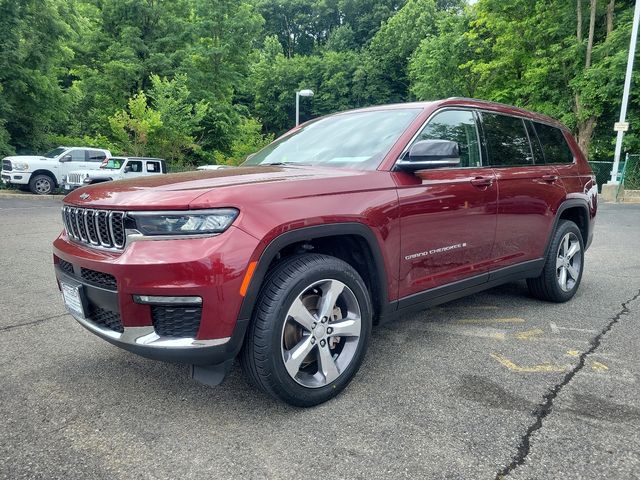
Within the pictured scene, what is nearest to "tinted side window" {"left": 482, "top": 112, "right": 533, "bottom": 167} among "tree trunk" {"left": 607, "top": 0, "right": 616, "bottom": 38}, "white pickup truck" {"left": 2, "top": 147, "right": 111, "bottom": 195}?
"white pickup truck" {"left": 2, "top": 147, "right": 111, "bottom": 195}

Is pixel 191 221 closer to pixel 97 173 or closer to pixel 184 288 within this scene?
pixel 184 288

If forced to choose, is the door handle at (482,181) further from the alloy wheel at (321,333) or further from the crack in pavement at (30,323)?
the crack in pavement at (30,323)

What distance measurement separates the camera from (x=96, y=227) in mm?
2504

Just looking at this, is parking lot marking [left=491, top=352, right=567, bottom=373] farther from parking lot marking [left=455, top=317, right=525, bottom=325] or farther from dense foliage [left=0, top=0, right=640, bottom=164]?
dense foliage [left=0, top=0, right=640, bottom=164]

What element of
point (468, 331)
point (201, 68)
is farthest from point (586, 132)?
point (468, 331)

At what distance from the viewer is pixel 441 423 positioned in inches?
96.1

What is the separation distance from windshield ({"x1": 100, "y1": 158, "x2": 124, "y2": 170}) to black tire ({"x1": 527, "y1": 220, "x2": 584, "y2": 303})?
16135 mm

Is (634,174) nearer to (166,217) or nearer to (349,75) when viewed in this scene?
(166,217)

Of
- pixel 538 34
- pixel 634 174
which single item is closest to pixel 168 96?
pixel 538 34

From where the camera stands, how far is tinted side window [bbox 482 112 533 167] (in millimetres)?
3834

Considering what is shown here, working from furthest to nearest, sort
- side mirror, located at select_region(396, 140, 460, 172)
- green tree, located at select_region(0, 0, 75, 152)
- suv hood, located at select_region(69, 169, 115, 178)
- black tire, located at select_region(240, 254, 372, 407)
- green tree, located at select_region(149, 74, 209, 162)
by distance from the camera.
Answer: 1. green tree, located at select_region(149, 74, 209, 162)
2. green tree, located at select_region(0, 0, 75, 152)
3. suv hood, located at select_region(69, 169, 115, 178)
4. side mirror, located at select_region(396, 140, 460, 172)
5. black tire, located at select_region(240, 254, 372, 407)

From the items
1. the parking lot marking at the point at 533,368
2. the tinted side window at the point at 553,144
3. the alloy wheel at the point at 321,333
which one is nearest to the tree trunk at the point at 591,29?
the tinted side window at the point at 553,144

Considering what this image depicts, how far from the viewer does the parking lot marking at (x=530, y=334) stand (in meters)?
3.66

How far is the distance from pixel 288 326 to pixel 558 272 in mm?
3108
